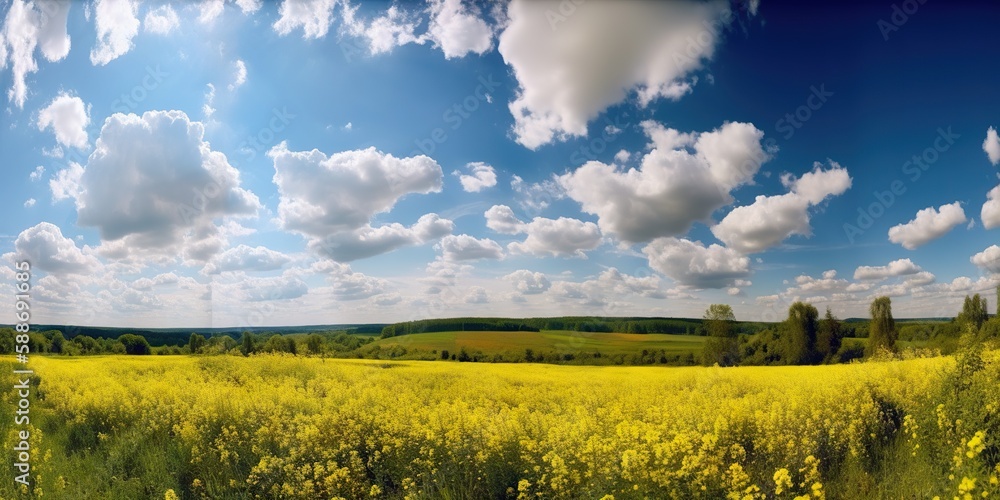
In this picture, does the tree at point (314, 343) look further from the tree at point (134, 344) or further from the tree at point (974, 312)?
the tree at point (974, 312)

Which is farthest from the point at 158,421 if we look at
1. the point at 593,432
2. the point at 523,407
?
the point at 593,432

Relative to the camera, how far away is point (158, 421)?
38.3 feet

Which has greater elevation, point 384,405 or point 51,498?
point 384,405

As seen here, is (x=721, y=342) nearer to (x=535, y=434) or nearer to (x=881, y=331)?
(x=881, y=331)

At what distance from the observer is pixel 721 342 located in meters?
14.7

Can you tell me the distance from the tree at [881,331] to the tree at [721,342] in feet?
12.2

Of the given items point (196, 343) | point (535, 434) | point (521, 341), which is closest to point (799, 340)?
point (521, 341)

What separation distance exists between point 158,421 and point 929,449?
14.5 metres

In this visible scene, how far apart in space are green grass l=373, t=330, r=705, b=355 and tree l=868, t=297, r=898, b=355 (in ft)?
22.2

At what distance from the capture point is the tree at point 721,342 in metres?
14.1

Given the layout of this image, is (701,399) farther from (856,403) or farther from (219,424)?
(219,424)

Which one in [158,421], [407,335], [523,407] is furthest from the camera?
[407,335]

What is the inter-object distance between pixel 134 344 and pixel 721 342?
67.5 feet

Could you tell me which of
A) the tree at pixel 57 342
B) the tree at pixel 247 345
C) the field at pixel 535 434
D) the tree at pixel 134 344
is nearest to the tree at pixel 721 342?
the field at pixel 535 434
